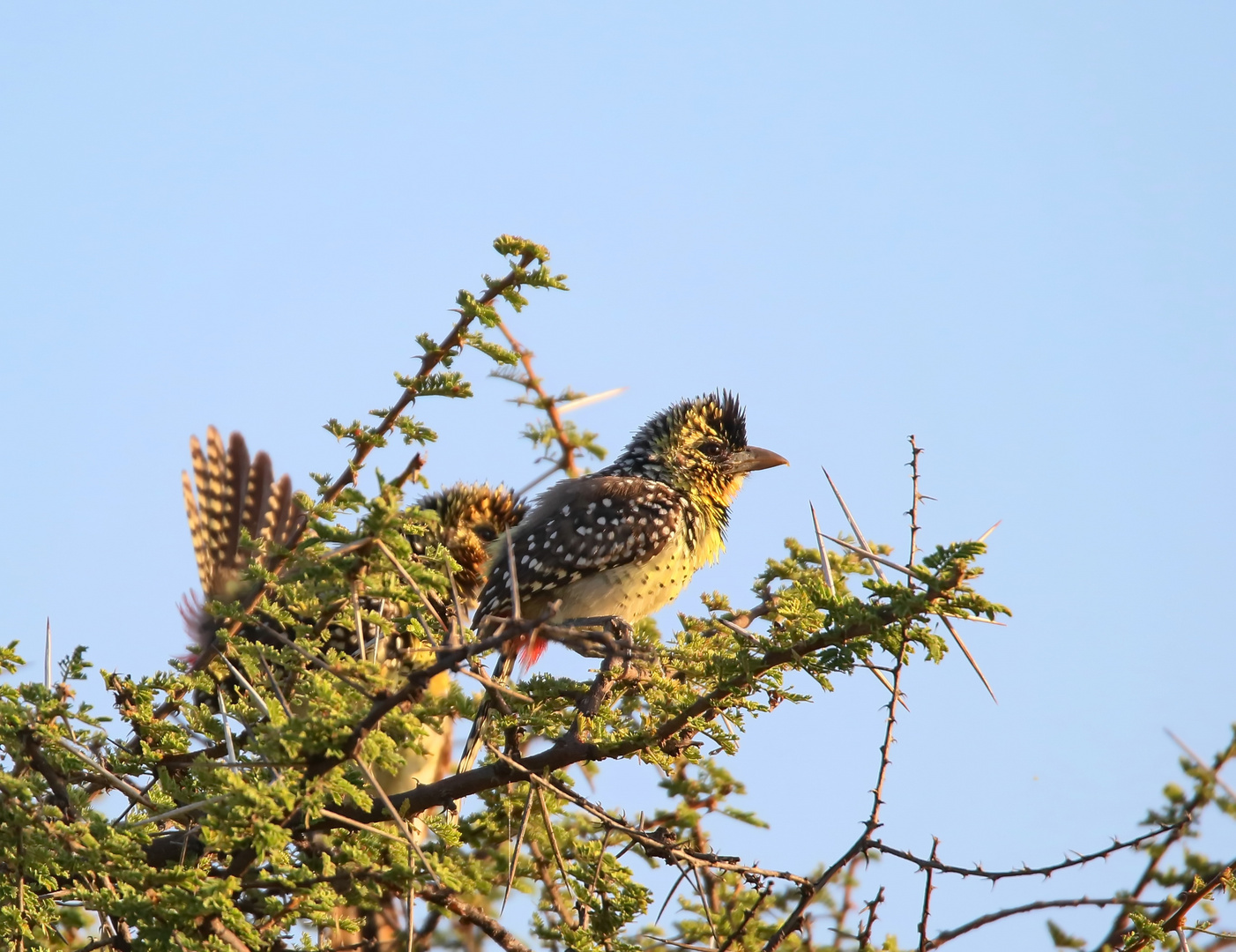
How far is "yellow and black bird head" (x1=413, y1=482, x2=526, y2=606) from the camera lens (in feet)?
22.1

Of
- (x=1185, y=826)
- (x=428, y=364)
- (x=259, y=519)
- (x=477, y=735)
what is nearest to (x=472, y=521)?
(x=259, y=519)

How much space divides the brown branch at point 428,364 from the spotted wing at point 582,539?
1.90 m

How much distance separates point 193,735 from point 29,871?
662 millimetres

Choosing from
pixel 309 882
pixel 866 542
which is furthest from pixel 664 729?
pixel 309 882

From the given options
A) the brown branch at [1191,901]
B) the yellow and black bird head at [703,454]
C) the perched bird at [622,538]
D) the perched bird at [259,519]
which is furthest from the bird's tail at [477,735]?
the brown branch at [1191,901]

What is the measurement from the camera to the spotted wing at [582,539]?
225 inches

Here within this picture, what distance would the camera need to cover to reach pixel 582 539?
18.9 feet

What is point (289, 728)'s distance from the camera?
2576mm

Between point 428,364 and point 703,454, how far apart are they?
9.70 feet

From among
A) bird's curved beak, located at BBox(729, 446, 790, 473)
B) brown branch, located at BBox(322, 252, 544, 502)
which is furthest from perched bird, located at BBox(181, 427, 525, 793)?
brown branch, located at BBox(322, 252, 544, 502)

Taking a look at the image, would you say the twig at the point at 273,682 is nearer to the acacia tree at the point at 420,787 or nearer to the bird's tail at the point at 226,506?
the acacia tree at the point at 420,787

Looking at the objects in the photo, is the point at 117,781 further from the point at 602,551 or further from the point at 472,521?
the point at 472,521

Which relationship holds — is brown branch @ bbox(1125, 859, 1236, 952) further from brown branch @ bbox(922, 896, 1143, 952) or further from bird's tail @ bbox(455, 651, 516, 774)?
bird's tail @ bbox(455, 651, 516, 774)

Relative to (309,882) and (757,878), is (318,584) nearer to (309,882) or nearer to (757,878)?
(309,882)
